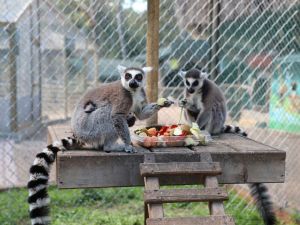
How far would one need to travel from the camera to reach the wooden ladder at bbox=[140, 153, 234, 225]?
2852 mm

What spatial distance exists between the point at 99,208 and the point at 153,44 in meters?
2.39

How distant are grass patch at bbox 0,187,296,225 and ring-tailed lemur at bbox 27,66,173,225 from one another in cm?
192

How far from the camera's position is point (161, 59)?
18.5 feet

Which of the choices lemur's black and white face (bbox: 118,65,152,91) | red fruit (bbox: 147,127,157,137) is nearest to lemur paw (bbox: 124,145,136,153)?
red fruit (bbox: 147,127,157,137)

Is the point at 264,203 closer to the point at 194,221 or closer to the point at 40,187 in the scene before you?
the point at 194,221

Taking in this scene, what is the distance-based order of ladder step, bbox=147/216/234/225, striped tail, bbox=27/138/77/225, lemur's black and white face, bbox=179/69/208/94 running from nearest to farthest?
ladder step, bbox=147/216/234/225, striped tail, bbox=27/138/77/225, lemur's black and white face, bbox=179/69/208/94

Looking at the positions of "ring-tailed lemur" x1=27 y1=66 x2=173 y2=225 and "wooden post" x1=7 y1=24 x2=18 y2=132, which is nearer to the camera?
"ring-tailed lemur" x1=27 y1=66 x2=173 y2=225

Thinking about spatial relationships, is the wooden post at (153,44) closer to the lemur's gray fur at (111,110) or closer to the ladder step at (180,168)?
the lemur's gray fur at (111,110)

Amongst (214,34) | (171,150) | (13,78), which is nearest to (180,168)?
(171,150)

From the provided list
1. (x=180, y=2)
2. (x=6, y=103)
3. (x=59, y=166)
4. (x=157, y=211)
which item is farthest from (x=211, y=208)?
(x=6, y=103)

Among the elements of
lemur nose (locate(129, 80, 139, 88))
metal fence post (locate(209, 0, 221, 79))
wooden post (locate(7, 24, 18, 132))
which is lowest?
lemur nose (locate(129, 80, 139, 88))

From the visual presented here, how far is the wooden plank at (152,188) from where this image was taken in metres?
2.88

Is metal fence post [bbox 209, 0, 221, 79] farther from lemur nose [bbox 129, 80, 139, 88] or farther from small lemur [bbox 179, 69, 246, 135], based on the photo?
lemur nose [bbox 129, 80, 139, 88]

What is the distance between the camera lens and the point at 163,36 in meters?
5.65
